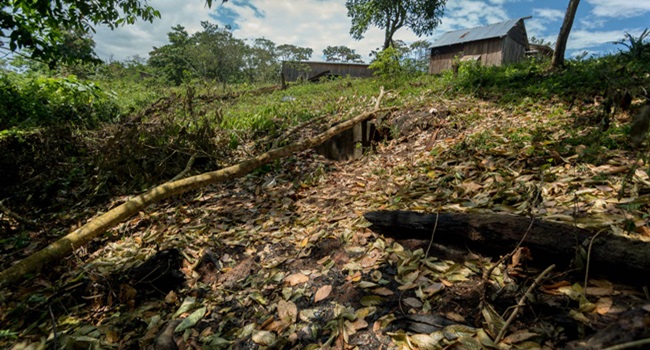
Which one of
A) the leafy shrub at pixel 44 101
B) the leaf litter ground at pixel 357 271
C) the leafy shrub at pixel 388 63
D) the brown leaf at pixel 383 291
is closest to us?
the leaf litter ground at pixel 357 271

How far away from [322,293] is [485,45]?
23910mm

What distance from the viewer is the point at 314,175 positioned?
13.7 ft

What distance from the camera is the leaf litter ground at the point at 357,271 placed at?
1377 millimetres

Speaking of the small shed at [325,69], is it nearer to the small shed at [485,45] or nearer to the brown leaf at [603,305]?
the small shed at [485,45]


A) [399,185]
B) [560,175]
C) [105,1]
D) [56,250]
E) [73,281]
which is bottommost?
[73,281]

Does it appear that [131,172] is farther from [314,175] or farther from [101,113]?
[101,113]

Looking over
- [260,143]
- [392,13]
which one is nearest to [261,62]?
[392,13]

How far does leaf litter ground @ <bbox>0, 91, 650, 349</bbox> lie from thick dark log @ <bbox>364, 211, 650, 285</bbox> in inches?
3.2

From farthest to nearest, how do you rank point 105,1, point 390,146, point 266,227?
point 390,146, point 105,1, point 266,227

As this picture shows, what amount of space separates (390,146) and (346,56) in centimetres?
6867

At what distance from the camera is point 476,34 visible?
2089 cm

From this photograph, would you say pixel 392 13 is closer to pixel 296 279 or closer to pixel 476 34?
pixel 476 34

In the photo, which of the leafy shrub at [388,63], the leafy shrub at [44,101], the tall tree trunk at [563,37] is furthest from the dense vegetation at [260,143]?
the leafy shrub at [388,63]

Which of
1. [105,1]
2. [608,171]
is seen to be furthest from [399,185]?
[105,1]
